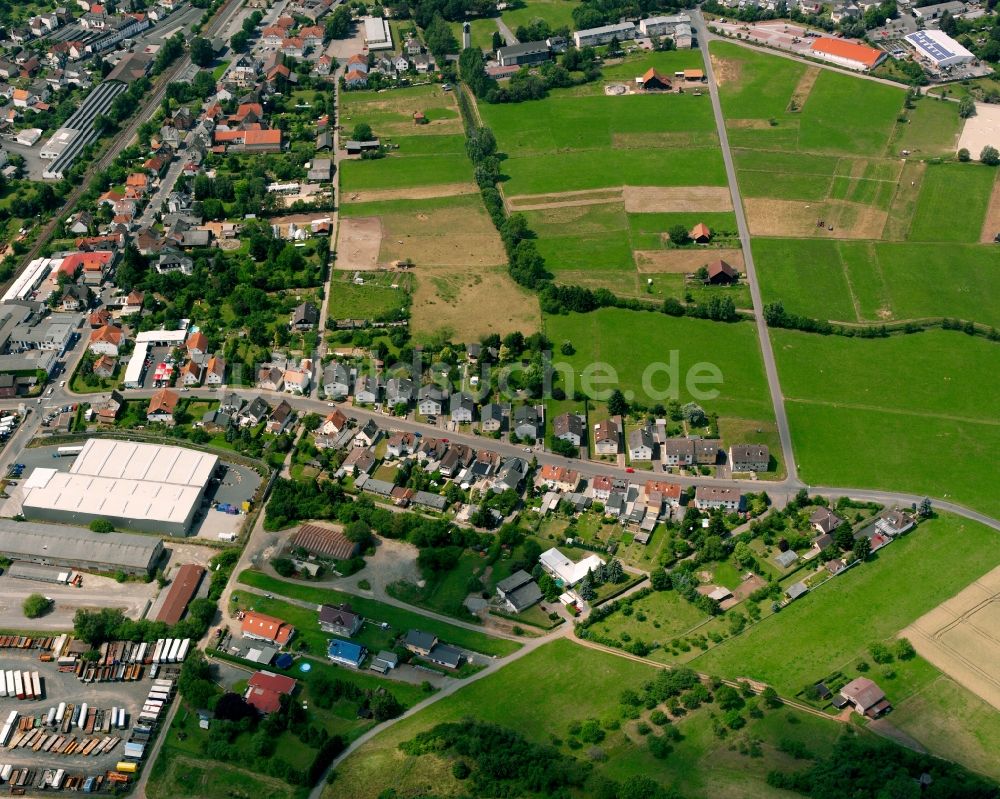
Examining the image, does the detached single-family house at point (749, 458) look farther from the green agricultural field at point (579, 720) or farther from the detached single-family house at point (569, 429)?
the green agricultural field at point (579, 720)

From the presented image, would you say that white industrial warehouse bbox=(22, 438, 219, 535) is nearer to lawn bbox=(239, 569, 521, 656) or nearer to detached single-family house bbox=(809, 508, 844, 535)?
lawn bbox=(239, 569, 521, 656)

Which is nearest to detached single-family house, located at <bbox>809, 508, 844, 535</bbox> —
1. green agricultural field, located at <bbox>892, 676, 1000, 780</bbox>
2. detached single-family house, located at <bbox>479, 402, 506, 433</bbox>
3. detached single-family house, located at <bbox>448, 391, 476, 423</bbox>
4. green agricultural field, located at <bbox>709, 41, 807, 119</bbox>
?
green agricultural field, located at <bbox>892, 676, 1000, 780</bbox>

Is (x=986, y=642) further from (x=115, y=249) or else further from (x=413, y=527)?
(x=115, y=249)

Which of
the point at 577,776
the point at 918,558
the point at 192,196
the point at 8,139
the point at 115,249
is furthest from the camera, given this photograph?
the point at 8,139

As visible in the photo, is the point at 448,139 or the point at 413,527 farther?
the point at 448,139

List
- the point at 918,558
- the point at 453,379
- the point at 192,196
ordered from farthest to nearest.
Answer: the point at 192,196
the point at 453,379
the point at 918,558

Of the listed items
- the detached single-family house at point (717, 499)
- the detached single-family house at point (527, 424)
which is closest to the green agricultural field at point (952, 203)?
the detached single-family house at point (717, 499)

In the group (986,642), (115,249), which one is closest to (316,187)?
(115,249)
